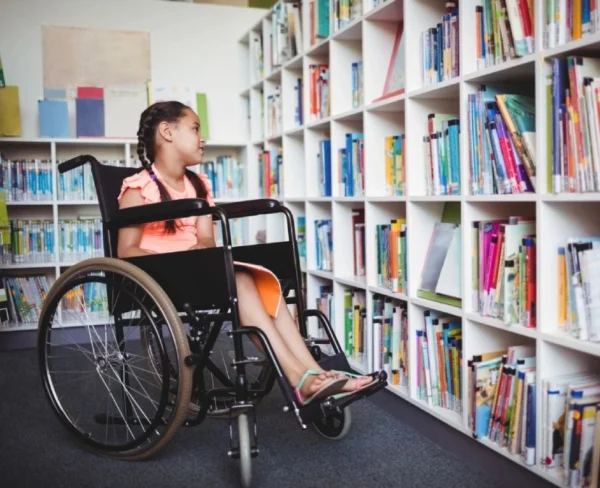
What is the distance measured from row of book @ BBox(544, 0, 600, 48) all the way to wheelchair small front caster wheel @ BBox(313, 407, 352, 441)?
46.1 inches

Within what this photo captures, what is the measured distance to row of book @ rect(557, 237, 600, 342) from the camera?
1.52 metres

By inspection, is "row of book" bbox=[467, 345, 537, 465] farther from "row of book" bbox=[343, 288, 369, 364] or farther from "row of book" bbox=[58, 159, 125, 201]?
"row of book" bbox=[58, 159, 125, 201]

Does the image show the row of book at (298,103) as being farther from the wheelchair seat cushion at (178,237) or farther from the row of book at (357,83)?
the wheelchair seat cushion at (178,237)

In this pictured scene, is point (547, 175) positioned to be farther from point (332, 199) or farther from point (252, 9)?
point (252, 9)

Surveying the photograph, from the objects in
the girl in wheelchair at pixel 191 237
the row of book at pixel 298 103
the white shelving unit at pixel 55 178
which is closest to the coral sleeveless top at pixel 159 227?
the girl in wheelchair at pixel 191 237

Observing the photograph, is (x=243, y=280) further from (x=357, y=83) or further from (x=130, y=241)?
(x=357, y=83)

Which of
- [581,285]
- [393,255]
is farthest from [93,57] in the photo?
[581,285]

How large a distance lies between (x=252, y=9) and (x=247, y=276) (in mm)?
2948

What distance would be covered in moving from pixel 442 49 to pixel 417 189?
1.51ft

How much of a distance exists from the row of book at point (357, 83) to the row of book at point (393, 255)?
60 centimetres

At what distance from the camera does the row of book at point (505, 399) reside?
170cm

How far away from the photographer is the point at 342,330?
291cm

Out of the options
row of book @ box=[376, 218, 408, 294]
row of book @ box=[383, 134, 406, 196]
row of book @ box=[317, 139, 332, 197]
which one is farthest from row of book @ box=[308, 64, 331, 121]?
row of book @ box=[376, 218, 408, 294]

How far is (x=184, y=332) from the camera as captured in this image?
1.69 metres
